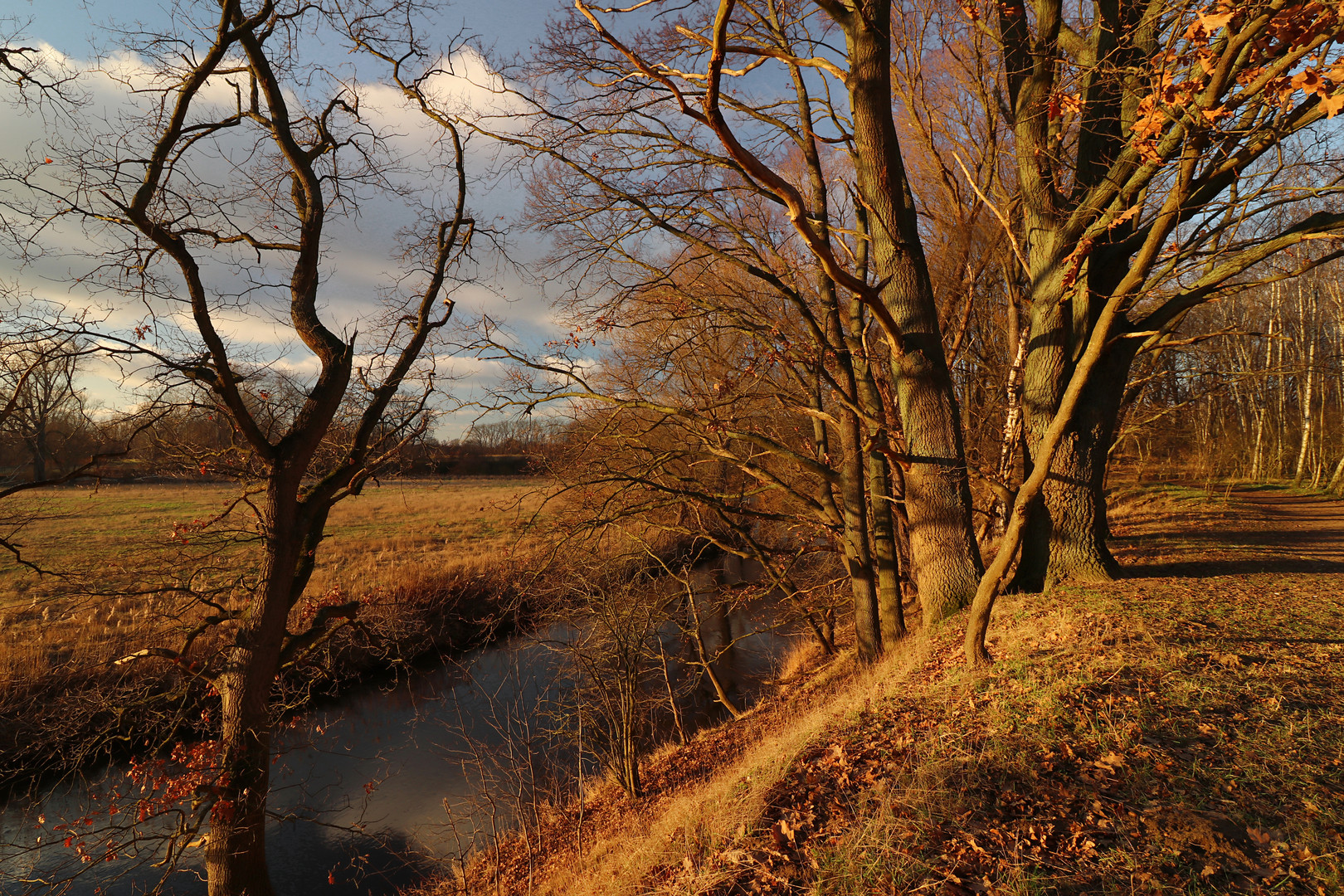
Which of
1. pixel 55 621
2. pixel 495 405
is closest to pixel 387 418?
pixel 495 405

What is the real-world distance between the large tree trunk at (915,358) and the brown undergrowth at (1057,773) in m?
0.66

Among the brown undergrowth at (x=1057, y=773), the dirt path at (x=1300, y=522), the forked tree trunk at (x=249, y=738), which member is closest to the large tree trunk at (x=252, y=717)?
the forked tree trunk at (x=249, y=738)

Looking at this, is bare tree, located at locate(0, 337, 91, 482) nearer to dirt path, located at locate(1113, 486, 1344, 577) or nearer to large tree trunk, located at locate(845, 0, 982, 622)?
large tree trunk, located at locate(845, 0, 982, 622)

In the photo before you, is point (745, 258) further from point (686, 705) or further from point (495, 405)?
point (686, 705)

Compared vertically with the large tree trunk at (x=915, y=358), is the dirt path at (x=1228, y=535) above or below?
below

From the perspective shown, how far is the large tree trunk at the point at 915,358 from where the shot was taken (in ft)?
22.9

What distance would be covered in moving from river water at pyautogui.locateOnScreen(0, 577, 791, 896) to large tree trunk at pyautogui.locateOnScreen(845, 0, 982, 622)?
10.9ft

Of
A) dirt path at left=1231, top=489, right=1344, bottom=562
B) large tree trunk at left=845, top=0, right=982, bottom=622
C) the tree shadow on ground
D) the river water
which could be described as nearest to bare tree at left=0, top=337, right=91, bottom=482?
the river water

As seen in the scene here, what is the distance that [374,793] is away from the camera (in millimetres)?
9461

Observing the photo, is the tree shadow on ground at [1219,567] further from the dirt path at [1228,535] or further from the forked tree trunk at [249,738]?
the forked tree trunk at [249,738]

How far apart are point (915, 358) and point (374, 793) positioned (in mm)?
9699

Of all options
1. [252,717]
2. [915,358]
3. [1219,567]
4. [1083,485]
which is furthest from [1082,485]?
[252,717]

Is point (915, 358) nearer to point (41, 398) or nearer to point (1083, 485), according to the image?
point (1083, 485)

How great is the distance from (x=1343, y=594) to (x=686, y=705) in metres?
9.18
